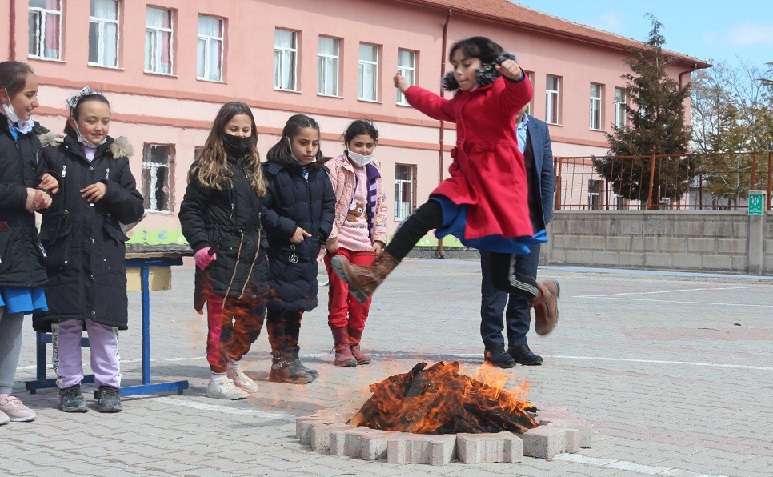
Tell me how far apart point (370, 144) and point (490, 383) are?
363 centimetres

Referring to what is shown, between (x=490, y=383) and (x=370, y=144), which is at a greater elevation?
(x=370, y=144)

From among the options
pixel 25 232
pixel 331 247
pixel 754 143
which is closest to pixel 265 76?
pixel 754 143

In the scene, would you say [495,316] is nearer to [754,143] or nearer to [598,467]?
[598,467]

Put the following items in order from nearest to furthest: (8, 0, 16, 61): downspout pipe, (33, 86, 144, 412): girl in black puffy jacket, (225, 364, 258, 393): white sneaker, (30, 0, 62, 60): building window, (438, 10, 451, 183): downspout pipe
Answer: (33, 86, 144, 412): girl in black puffy jacket < (225, 364, 258, 393): white sneaker < (8, 0, 16, 61): downspout pipe < (30, 0, 62, 60): building window < (438, 10, 451, 183): downspout pipe

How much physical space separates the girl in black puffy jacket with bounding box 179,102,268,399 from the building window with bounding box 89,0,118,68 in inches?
992

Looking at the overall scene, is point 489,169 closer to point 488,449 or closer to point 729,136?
point 488,449

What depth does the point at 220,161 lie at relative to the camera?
26.0 feet

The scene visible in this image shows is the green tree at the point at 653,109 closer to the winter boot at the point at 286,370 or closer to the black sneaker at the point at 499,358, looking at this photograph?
the black sneaker at the point at 499,358

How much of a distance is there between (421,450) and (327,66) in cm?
3378

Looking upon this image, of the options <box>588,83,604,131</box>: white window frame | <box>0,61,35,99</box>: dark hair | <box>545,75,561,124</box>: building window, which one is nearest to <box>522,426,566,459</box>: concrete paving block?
<box>0,61,35,99</box>: dark hair

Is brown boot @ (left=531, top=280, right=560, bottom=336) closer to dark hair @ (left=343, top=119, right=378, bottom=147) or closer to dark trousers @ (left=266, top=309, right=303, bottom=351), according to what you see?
dark trousers @ (left=266, top=309, right=303, bottom=351)

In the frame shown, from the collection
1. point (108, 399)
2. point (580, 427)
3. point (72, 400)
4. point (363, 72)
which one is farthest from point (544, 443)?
point (363, 72)

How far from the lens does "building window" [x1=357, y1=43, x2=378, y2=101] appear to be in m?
40.0

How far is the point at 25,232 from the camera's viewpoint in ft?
22.8
